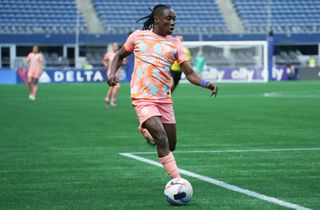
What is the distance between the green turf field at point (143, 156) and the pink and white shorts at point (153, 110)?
0.81m

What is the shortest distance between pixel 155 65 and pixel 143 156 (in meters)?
4.53

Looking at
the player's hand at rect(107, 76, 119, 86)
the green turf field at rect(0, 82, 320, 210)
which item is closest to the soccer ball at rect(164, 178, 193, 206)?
the green turf field at rect(0, 82, 320, 210)

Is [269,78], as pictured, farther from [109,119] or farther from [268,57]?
[109,119]

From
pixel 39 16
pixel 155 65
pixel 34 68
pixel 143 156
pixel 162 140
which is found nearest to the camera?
pixel 162 140

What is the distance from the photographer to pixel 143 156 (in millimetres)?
14242

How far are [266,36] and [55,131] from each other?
4661cm

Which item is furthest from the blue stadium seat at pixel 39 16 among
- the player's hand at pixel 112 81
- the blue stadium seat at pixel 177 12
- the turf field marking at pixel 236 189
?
the player's hand at pixel 112 81

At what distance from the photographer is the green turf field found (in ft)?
31.0

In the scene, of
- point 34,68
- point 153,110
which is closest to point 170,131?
point 153,110

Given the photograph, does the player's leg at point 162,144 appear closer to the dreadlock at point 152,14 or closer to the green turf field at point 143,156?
the green turf field at point 143,156

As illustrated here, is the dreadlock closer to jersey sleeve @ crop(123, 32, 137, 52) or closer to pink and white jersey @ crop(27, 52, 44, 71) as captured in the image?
jersey sleeve @ crop(123, 32, 137, 52)

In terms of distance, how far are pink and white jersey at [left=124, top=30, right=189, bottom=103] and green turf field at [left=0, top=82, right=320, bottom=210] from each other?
42.4 inches

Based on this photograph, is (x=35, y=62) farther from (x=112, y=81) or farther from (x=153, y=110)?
(x=153, y=110)

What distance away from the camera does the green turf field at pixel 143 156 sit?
31.0 feet
